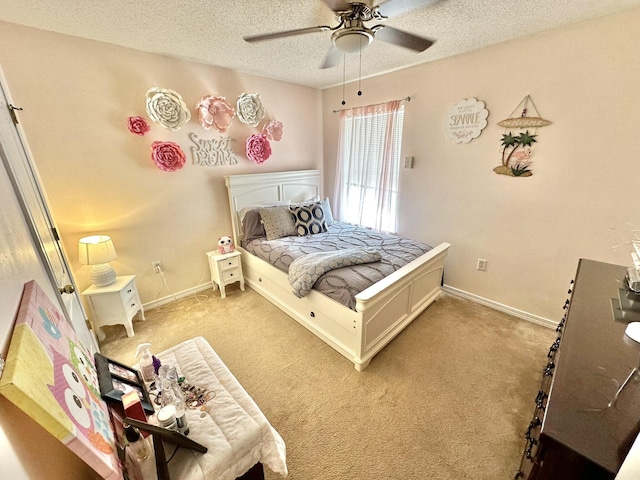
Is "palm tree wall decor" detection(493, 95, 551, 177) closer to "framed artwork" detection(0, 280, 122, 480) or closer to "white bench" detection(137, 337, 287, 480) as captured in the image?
"white bench" detection(137, 337, 287, 480)

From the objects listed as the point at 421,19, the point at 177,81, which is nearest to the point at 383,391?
the point at 421,19

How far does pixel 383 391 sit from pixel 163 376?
1.37 metres

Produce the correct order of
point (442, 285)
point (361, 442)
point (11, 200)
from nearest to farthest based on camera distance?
point (11, 200), point (361, 442), point (442, 285)

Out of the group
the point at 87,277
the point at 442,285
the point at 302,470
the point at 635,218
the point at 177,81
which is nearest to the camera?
the point at 302,470

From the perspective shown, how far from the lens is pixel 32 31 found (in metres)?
1.85

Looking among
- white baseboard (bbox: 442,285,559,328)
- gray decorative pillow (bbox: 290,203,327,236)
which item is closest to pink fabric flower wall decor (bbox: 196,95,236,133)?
gray decorative pillow (bbox: 290,203,327,236)

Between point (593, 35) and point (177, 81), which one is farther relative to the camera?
point (177, 81)

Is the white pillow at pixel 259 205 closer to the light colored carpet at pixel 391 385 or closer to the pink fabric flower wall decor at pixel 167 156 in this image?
the pink fabric flower wall decor at pixel 167 156

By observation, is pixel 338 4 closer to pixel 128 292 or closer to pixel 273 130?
pixel 273 130

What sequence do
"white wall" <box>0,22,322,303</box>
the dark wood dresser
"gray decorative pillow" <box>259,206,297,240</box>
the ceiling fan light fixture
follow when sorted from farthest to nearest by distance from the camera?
"gray decorative pillow" <box>259,206,297,240</box>
"white wall" <box>0,22,322,303</box>
the ceiling fan light fixture
the dark wood dresser

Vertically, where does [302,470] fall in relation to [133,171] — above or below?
below

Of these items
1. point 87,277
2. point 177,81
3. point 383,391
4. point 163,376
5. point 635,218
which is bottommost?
point 383,391

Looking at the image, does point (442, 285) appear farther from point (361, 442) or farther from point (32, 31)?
point (32, 31)

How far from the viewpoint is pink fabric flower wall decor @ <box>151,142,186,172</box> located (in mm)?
2439
